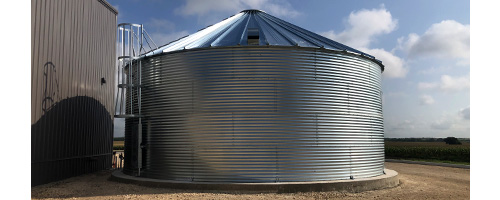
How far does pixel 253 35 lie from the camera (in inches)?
620

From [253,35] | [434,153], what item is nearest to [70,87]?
[253,35]

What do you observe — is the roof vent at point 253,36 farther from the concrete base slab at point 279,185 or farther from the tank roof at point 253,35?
the concrete base slab at point 279,185

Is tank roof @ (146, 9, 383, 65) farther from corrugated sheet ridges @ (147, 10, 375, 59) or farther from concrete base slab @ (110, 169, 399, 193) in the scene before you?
concrete base slab @ (110, 169, 399, 193)

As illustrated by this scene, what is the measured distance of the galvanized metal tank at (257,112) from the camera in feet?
46.0

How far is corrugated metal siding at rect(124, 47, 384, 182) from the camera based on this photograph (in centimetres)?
1401

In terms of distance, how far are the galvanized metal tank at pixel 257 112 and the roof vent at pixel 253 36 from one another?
4 centimetres

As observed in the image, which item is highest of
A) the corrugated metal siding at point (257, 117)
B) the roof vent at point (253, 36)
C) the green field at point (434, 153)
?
the roof vent at point (253, 36)

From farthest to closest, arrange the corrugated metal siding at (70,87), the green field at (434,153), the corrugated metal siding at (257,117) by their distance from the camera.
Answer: the green field at (434,153), the corrugated metal siding at (70,87), the corrugated metal siding at (257,117)

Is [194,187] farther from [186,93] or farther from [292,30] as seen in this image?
[292,30]

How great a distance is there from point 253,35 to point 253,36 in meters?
0.12

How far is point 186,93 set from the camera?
1483cm

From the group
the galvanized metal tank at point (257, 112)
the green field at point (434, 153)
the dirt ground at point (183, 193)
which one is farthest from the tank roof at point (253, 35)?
the green field at point (434, 153)

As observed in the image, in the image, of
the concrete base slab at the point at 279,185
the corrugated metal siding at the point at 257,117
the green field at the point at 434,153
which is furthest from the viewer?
the green field at the point at 434,153

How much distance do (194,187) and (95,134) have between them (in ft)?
35.1
